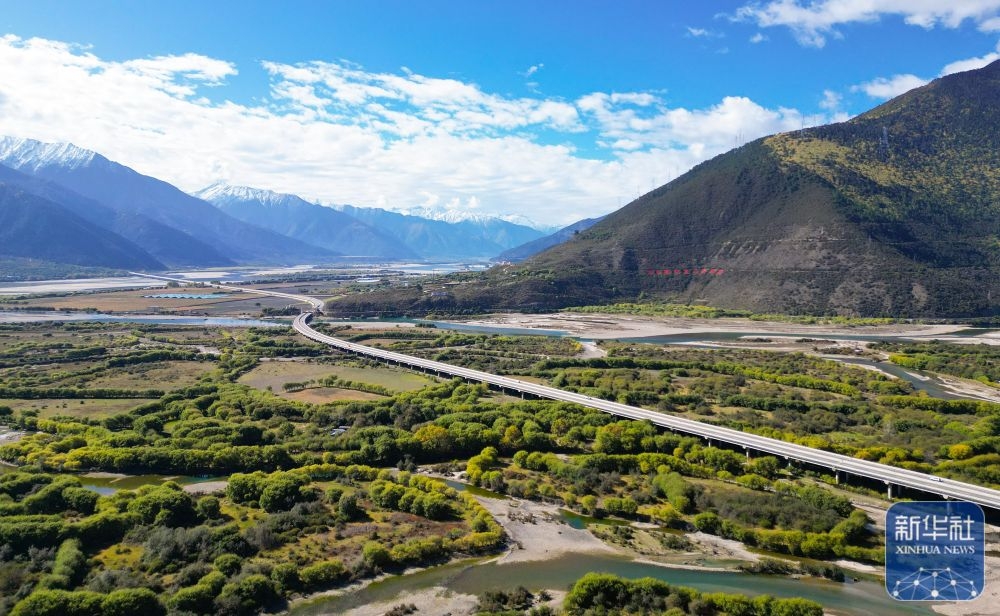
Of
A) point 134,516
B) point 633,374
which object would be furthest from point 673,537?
point 633,374

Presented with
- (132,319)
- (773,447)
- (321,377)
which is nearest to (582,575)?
(773,447)

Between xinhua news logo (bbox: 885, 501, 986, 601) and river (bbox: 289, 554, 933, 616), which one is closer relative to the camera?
river (bbox: 289, 554, 933, 616)

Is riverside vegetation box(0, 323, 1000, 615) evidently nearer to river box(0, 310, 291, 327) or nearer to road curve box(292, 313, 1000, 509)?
road curve box(292, 313, 1000, 509)

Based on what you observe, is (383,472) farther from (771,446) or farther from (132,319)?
(132,319)

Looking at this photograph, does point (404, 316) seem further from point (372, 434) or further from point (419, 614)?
point (419, 614)

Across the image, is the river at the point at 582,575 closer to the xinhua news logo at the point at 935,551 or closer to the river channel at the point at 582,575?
the river channel at the point at 582,575

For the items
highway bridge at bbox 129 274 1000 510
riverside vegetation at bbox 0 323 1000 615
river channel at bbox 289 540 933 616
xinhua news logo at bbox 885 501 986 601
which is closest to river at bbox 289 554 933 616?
river channel at bbox 289 540 933 616

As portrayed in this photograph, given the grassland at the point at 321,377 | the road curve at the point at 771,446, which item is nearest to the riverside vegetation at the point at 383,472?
the grassland at the point at 321,377
